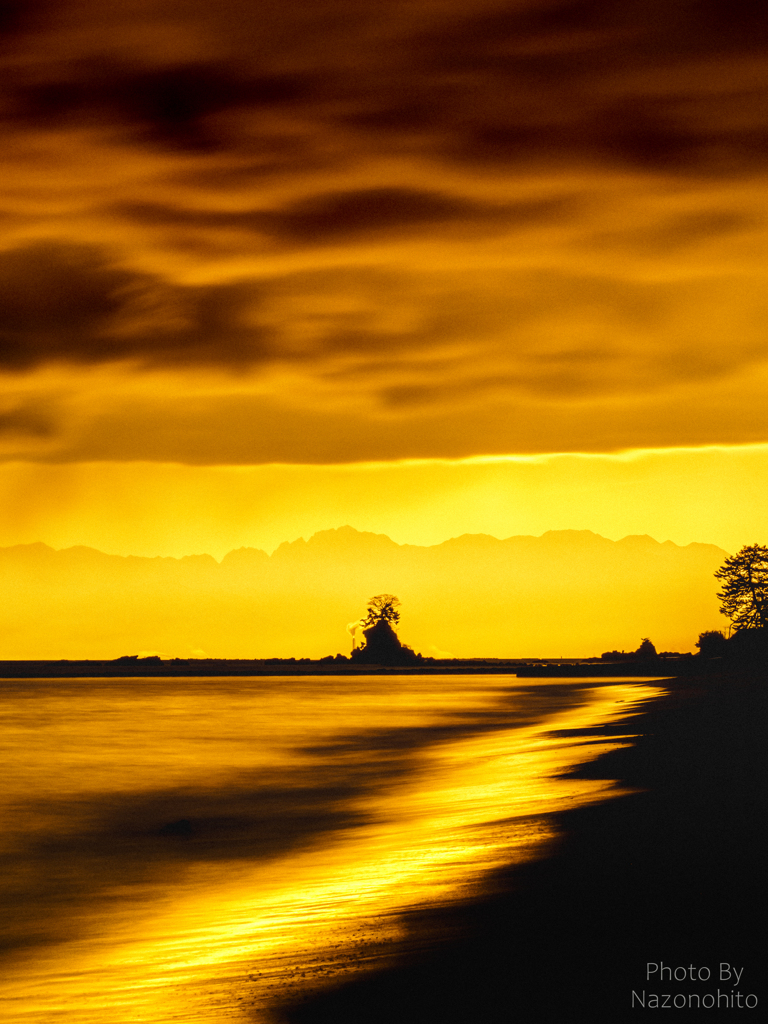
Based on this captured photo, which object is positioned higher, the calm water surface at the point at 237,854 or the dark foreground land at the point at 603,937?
the dark foreground land at the point at 603,937

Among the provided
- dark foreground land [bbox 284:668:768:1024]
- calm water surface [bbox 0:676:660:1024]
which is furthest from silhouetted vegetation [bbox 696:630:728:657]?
dark foreground land [bbox 284:668:768:1024]

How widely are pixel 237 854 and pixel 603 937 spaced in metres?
13.2

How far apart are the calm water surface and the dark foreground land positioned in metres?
0.72

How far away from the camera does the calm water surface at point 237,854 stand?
37.9 ft

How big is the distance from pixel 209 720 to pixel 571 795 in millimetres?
56223

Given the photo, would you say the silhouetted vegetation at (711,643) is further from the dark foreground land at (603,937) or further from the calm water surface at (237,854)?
the dark foreground land at (603,937)

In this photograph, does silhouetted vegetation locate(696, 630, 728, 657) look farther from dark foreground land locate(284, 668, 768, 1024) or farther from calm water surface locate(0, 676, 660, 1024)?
dark foreground land locate(284, 668, 768, 1024)

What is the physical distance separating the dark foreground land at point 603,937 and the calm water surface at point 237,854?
720mm

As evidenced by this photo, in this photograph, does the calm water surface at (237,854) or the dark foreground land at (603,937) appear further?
the calm water surface at (237,854)

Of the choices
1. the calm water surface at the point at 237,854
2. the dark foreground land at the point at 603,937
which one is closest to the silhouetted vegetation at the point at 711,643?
the calm water surface at the point at 237,854

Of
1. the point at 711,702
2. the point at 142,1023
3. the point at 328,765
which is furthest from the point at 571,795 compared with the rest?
the point at 711,702

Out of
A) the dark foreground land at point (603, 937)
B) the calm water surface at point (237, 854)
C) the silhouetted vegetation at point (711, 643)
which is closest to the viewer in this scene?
the dark foreground land at point (603, 937)

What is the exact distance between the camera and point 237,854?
22.5m

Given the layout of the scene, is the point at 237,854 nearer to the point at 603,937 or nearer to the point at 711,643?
the point at 603,937
